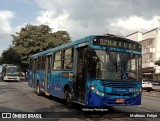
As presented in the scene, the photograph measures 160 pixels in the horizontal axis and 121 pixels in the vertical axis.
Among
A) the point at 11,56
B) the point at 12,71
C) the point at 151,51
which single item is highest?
the point at 151,51

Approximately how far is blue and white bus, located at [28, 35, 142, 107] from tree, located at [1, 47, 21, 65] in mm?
59573

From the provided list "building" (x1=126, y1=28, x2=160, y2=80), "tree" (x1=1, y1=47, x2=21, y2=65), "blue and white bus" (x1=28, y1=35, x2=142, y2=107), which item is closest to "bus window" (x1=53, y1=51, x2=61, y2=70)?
"blue and white bus" (x1=28, y1=35, x2=142, y2=107)

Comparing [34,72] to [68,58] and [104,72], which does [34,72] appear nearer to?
[68,58]

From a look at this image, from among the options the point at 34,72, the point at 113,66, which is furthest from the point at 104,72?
the point at 34,72

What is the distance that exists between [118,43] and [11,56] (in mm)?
63940

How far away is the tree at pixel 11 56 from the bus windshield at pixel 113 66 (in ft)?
200

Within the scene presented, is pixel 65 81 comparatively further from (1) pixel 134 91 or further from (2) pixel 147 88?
(2) pixel 147 88

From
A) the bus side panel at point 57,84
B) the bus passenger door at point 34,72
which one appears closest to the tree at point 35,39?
the bus passenger door at point 34,72

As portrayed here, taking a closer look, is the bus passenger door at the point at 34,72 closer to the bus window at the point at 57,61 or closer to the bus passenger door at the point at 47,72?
the bus passenger door at the point at 47,72

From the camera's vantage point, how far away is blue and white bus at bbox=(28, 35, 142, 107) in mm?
13391

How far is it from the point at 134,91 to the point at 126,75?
766 millimetres

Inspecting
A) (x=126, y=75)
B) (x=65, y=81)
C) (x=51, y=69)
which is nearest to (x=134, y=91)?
(x=126, y=75)

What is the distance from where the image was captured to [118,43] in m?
14.2

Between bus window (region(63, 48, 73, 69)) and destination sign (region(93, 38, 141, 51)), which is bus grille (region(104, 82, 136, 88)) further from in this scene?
bus window (region(63, 48, 73, 69))
